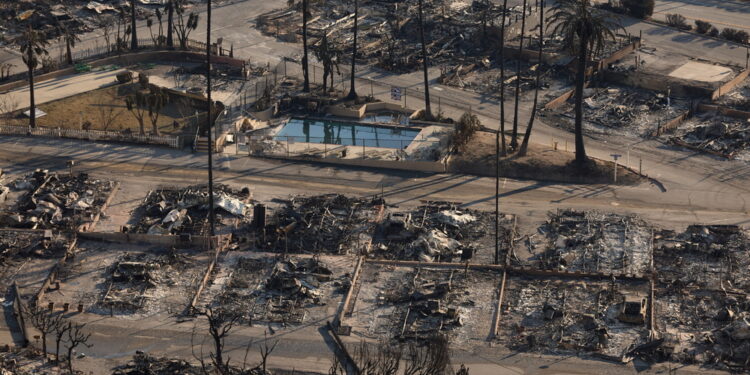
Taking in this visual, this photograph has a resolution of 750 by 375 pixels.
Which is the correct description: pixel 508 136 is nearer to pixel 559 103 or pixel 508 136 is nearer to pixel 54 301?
pixel 559 103

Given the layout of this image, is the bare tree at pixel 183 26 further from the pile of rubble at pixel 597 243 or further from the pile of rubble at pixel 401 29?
the pile of rubble at pixel 597 243

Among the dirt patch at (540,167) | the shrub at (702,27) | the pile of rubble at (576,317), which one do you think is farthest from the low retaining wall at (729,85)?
the pile of rubble at (576,317)

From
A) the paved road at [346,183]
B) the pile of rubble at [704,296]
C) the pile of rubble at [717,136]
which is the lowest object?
the pile of rubble at [704,296]

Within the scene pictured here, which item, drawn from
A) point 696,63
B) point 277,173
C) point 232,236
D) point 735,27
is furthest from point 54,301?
point 735,27

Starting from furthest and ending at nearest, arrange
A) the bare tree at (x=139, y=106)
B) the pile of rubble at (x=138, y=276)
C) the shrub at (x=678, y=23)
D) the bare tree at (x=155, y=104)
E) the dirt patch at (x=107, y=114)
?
the shrub at (x=678, y=23) < the dirt patch at (x=107, y=114) < the bare tree at (x=155, y=104) < the bare tree at (x=139, y=106) < the pile of rubble at (x=138, y=276)

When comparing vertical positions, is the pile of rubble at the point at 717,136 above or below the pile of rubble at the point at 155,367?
above

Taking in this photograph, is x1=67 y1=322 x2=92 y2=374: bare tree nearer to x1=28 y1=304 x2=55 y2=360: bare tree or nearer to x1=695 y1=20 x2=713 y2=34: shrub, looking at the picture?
x1=28 y1=304 x2=55 y2=360: bare tree

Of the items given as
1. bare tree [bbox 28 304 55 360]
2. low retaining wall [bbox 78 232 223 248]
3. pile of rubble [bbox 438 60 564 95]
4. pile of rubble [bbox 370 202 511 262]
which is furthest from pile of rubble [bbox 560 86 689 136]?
bare tree [bbox 28 304 55 360]
